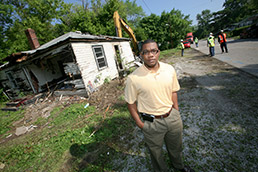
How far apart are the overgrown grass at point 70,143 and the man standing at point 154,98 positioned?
154 centimetres

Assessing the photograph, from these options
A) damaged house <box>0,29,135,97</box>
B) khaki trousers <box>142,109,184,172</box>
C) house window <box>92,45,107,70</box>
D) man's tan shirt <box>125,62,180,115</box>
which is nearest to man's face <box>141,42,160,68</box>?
man's tan shirt <box>125,62,180,115</box>

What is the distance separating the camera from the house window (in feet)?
26.3

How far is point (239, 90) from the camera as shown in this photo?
13.2 ft

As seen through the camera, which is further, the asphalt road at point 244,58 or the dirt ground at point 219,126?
the asphalt road at point 244,58

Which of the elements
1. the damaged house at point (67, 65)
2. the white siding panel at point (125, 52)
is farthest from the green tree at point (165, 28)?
the damaged house at point (67, 65)

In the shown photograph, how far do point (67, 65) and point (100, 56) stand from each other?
2417 millimetres

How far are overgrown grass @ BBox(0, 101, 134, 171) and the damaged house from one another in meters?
2.74

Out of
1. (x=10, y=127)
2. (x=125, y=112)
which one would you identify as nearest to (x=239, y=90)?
(x=125, y=112)

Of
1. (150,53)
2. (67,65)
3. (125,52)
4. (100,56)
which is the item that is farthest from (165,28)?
(150,53)

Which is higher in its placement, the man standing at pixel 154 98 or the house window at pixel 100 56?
the house window at pixel 100 56

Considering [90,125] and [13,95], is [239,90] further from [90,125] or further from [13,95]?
[13,95]

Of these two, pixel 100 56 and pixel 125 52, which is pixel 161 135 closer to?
pixel 100 56

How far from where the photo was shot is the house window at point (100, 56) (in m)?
8.02

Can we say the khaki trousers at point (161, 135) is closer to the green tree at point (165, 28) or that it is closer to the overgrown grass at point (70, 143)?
the overgrown grass at point (70, 143)
